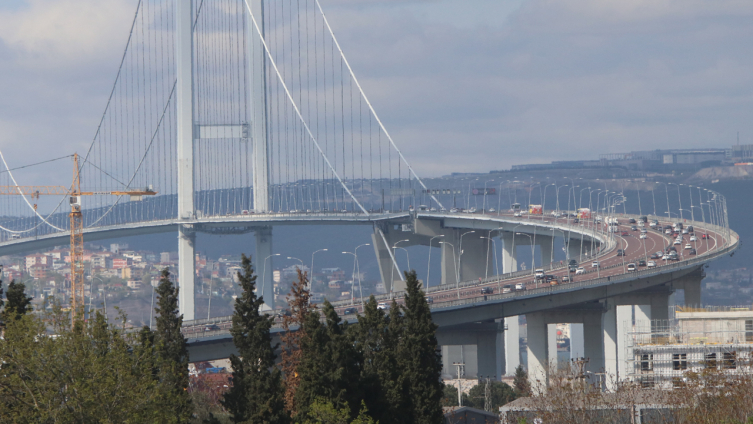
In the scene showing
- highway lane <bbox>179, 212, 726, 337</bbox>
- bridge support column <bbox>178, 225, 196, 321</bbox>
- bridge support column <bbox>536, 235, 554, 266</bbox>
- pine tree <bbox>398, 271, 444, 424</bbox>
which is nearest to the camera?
pine tree <bbox>398, 271, 444, 424</bbox>

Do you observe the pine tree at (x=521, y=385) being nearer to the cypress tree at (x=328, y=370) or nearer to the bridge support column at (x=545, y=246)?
the bridge support column at (x=545, y=246)

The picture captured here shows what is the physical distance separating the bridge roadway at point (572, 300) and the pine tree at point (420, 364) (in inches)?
966

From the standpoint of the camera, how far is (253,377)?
115ft

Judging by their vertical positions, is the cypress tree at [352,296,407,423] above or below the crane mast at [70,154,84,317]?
below

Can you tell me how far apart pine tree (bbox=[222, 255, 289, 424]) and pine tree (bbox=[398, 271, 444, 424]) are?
4259 mm

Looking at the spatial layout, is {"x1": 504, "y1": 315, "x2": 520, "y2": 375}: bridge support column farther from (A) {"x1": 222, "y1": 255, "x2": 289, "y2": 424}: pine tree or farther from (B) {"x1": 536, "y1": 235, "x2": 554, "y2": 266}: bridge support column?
(A) {"x1": 222, "y1": 255, "x2": 289, "y2": 424}: pine tree

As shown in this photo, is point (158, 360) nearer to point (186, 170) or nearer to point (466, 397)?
point (466, 397)

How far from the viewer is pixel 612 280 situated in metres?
76.4

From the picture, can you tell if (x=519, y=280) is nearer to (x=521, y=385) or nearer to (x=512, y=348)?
(x=521, y=385)

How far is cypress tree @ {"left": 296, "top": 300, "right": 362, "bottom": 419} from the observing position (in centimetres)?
3419

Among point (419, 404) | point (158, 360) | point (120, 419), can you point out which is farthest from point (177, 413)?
point (419, 404)

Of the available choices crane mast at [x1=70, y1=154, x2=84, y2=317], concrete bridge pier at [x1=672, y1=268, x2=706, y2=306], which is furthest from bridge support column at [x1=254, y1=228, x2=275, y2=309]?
concrete bridge pier at [x1=672, y1=268, x2=706, y2=306]

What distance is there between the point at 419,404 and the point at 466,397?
40.3 metres

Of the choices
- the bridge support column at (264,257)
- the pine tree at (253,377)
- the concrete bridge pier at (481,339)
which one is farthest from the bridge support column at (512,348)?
the pine tree at (253,377)
